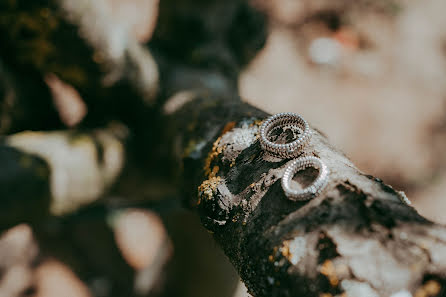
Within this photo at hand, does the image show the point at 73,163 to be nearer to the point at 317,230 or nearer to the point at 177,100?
the point at 177,100

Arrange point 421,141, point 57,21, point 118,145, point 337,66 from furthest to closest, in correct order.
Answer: point 337,66, point 421,141, point 118,145, point 57,21

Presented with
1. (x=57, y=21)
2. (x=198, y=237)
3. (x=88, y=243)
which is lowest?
(x=88, y=243)

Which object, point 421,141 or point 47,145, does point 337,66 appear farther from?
point 47,145

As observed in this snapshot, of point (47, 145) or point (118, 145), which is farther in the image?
point (118, 145)

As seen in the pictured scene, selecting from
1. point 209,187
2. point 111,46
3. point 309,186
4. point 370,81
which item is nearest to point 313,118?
point 370,81

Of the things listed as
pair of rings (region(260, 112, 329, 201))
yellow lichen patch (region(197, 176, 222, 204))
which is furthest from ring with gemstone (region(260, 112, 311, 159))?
yellow lichen patch (region(197, 176, 222, 204))

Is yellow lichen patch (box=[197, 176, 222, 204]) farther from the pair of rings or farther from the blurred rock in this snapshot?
the blurred rock

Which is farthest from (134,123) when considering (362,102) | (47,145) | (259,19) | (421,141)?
(421,141)
